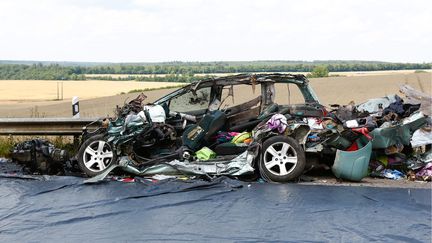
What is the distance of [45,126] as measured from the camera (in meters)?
10.8

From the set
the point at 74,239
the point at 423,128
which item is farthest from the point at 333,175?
the point at 74,239

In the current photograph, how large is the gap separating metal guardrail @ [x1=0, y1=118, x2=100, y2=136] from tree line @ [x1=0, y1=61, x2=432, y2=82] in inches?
88.4

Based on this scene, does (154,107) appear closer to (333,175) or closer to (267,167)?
(267,167)

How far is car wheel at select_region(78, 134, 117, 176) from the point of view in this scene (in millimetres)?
9164

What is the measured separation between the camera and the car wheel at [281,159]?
27.4 ft

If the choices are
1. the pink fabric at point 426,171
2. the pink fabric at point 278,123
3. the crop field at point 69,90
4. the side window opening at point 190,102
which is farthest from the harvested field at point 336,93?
the pink fabric at point 278,123

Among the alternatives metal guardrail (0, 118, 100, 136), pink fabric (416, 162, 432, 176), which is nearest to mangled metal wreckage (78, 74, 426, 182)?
pink fabric (416, 162, 432, 176)

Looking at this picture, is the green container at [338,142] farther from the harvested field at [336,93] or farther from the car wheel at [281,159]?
the harvested field at [336,93]

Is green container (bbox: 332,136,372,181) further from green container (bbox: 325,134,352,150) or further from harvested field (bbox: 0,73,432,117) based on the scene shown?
harvested field (bbox: 0,73,432,117)

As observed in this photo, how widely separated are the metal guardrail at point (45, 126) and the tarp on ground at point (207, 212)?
2.19 m

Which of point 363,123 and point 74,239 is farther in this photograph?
point 363,123

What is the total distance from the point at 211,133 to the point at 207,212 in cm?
254

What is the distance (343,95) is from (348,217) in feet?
51.0

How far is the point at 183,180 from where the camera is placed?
27.4 feet
